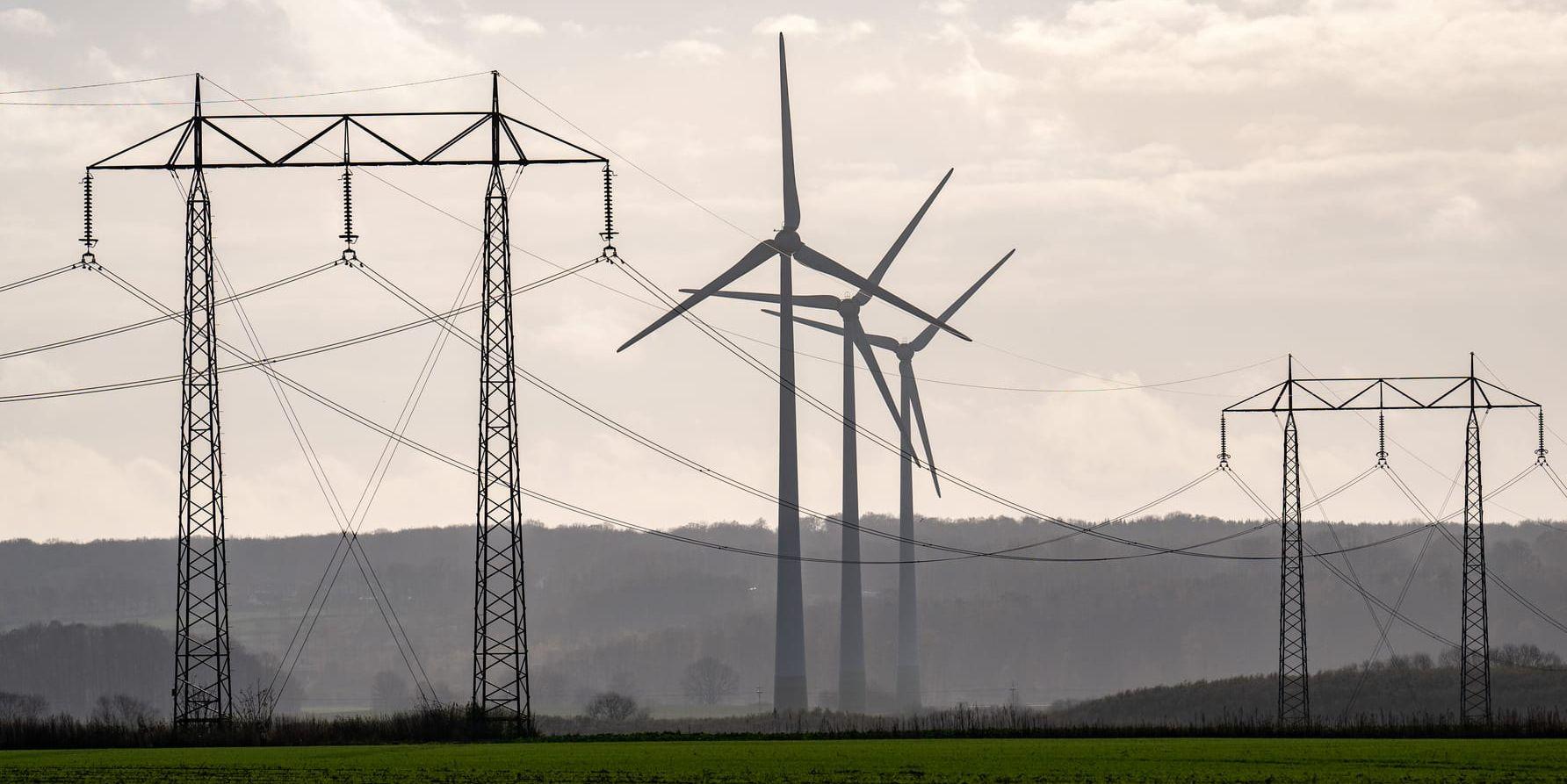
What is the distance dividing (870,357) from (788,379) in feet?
49.7

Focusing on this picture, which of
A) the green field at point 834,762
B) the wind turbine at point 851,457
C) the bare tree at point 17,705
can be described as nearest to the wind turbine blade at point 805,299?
the wind turbine at point 851,457

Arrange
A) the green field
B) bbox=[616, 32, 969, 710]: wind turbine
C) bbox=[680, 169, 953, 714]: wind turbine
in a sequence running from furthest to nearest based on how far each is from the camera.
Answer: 1. bbox=[680, 169, 953, 714]: wind turbine
2. bbox=[616, 32, 969, 710]: wind turbine
3. the green field

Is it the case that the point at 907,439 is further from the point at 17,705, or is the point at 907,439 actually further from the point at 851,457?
the point at 17,705

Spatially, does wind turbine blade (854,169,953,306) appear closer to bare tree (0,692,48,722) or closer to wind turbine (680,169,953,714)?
wind turbine (680,169,953,714)

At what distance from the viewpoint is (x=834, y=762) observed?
146ft

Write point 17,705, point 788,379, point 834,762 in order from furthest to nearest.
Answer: point 17,705, point 788,379, point 834,762


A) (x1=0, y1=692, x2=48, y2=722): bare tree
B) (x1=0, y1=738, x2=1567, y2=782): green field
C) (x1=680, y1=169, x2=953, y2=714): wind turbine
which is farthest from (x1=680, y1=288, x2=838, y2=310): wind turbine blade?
(x1=0, y1=692, x2=48, y2=722): bare tree

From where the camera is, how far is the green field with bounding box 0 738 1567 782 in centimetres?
3981

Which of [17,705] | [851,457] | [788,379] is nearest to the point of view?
[788,379]

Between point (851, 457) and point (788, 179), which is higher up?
point (788, 179)

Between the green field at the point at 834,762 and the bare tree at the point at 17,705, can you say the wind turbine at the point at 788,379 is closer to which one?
the green field at the point at 834,762

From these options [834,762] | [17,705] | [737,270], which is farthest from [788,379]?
[17,705]

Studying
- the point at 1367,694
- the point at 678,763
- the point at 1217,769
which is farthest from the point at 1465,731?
the point at 1367,694

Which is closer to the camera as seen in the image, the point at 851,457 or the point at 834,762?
the point at 834,762
